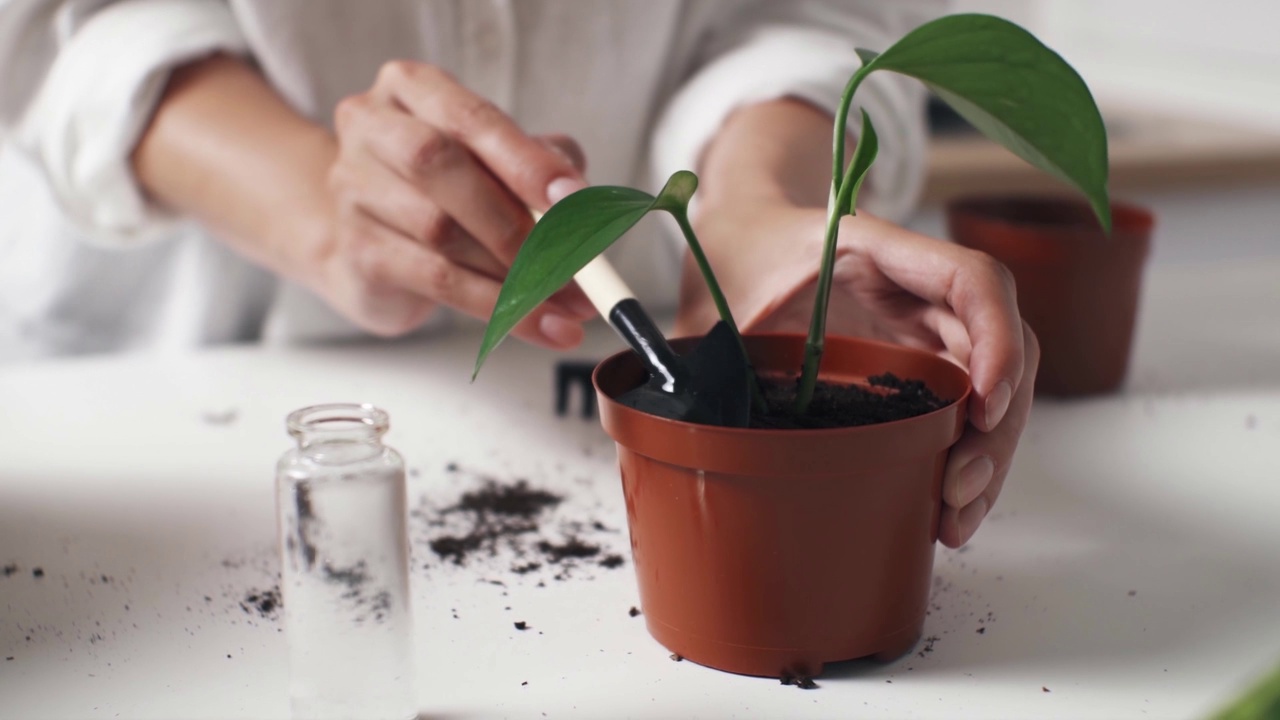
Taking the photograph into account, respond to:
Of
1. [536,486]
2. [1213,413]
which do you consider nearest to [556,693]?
[536,486]

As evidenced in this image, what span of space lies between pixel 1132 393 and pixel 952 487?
470mm

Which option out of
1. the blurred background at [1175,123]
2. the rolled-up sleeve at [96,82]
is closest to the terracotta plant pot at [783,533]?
the rolled-up sleeve at [96,82]

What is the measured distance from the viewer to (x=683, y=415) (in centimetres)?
50

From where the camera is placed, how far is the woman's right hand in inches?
27.1

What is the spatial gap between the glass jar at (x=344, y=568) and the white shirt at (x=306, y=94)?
1.92 feet

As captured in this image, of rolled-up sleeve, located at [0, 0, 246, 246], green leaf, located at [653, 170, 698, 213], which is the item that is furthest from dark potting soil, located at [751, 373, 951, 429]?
rolled-up sleeve, located at [0, 0, 246, 246]

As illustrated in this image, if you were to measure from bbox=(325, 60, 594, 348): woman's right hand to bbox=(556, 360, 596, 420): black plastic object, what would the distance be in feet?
0.47

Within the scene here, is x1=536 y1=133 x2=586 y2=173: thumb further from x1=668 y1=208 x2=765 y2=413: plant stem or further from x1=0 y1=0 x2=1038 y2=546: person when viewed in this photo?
x1=668 y1=208 x2=765 y2=413: plant stem

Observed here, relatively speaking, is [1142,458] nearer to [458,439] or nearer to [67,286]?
[458,439]

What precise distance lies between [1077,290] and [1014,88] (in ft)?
1.60

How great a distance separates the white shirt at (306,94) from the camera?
937mm

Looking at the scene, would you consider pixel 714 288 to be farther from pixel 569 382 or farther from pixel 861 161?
pixel 569 382

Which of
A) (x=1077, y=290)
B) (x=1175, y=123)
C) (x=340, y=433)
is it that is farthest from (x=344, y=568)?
(x=1175, y=123)

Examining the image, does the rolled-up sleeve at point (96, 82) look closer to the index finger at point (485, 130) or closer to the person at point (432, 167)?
the person at point (432, 167)
